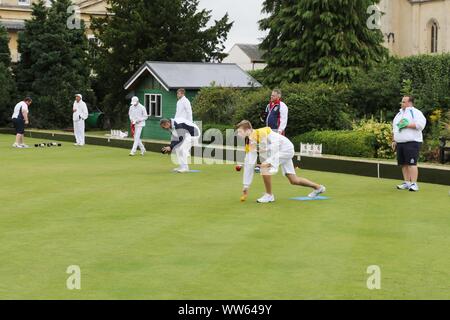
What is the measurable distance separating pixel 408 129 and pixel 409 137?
0.53ft

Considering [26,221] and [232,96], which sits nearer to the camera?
[26,221]

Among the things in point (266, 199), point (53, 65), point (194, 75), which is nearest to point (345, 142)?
point (266, 199)

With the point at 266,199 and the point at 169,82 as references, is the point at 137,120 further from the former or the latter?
the point at 266,199

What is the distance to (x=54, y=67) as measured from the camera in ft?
138

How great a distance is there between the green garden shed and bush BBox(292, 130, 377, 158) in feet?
31.7

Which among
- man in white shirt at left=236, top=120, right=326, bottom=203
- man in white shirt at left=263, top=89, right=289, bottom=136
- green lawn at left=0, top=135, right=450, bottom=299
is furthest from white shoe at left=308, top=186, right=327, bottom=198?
man in white shirt at left=263, top=89, right=289, bottom=136

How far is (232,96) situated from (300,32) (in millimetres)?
3766

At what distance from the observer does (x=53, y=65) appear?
42.3 m

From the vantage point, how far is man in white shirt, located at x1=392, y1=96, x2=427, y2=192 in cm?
1578

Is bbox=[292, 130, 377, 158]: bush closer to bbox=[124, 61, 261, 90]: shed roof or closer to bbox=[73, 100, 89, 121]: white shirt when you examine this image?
bbox=[124, 61, 261, 90]: shed roof

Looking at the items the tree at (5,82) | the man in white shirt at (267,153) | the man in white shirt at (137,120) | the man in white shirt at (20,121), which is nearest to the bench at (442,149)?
the man in white shirt at (267,153)

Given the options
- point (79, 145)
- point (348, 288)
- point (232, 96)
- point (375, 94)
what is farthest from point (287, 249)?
point (79, 145)

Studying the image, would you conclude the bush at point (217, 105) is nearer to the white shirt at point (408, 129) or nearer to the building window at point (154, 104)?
the building window at point (154, 104)
